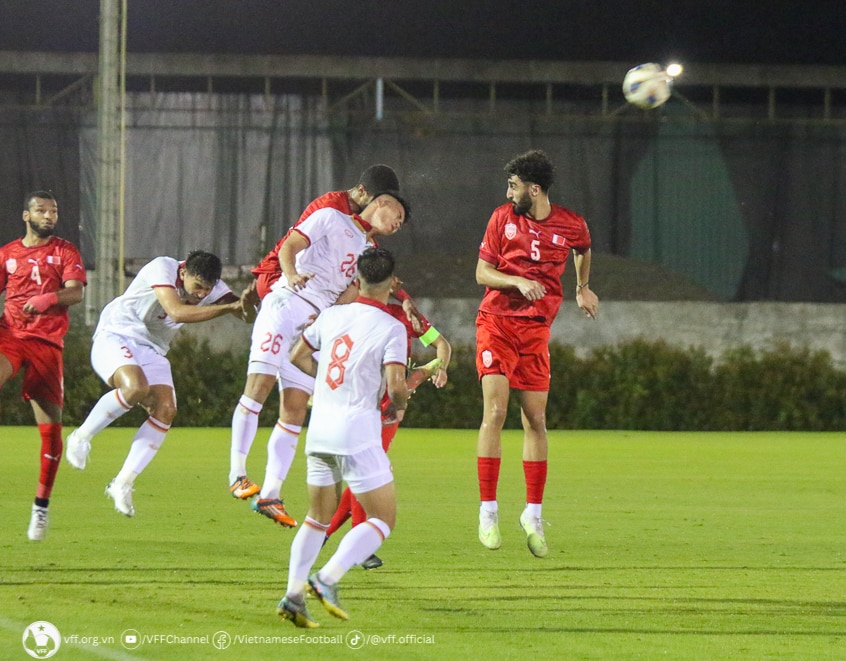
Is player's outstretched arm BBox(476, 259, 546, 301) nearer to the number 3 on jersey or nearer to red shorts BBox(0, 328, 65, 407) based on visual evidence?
the number 3 on jersey

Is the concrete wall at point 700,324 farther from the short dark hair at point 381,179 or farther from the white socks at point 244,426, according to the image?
the short dark hair at point 381,179

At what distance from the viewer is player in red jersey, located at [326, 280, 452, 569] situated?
632 centimetres

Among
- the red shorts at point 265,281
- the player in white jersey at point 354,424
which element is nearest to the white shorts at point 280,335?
the red shorts at point 265,281

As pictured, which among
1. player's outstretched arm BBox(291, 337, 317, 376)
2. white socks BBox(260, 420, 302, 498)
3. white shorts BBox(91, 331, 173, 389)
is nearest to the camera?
player's outstretched arm BBox(291, 337, 317, 376)

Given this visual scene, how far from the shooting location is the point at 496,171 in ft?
88.4

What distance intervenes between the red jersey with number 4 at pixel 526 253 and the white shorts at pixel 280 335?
3.95 ft

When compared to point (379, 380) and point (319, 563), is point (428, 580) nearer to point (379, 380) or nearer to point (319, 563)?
point (319, 563)

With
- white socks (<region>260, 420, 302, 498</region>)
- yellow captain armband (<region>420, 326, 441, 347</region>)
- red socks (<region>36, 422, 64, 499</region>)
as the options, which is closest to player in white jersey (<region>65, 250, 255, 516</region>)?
red socks (<region>36, 422, 64, 499</region>)

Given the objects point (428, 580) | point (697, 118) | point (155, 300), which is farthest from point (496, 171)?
point (428, 580)

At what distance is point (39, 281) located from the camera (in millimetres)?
8672

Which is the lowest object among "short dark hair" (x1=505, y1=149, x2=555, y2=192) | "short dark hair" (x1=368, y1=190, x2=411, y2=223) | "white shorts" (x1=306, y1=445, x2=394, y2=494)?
"white shorts" (x1=306, y1=445, x2=394, y2=494)

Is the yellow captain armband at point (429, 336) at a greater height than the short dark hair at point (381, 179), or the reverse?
the short dark hair at point (381, 179)

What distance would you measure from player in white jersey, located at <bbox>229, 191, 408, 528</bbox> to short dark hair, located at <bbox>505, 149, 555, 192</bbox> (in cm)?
76

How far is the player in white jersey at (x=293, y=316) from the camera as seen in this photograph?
802 centimetres
